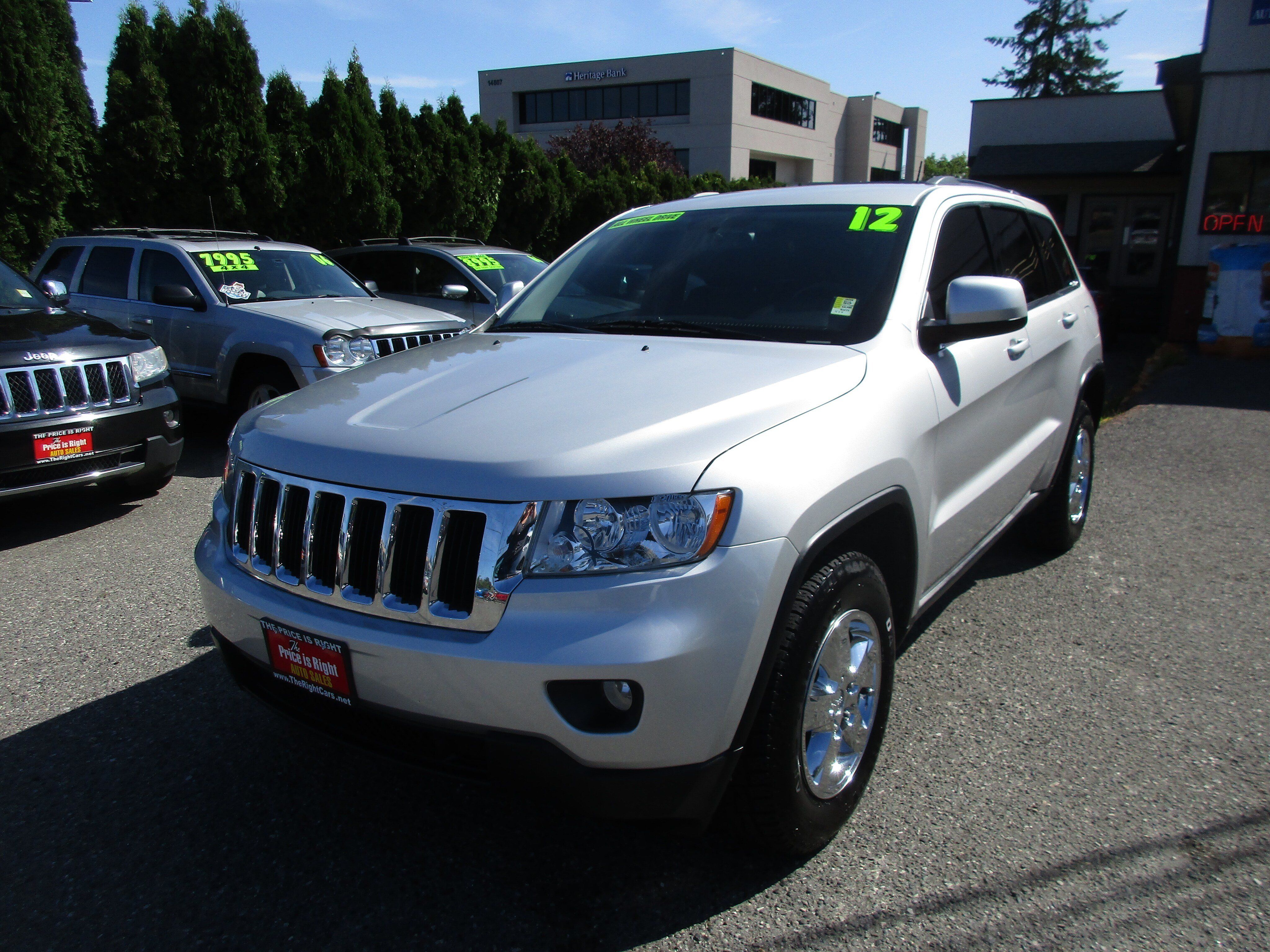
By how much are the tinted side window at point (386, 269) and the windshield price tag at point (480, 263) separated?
0.74 meters

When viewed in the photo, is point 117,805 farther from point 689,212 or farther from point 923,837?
point 689,212

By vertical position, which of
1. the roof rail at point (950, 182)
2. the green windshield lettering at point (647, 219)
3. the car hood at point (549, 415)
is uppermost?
the roof rail at point (950, 182)

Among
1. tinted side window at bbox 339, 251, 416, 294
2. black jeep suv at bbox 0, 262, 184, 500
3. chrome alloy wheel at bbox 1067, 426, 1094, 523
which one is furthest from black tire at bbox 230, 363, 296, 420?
chrome alloy wheel at bbox 1067, 426, 1094, 523

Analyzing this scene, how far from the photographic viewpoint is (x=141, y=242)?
A: 816cm

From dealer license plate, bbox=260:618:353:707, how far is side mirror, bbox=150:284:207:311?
590cm

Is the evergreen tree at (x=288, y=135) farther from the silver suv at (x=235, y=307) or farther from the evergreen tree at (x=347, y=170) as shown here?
the silver suv at (x=235, y=307)

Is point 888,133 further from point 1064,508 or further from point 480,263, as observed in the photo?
point 1064,508

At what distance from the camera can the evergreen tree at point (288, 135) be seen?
12.8 metres

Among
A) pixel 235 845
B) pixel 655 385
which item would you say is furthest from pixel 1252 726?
pixel 235 845

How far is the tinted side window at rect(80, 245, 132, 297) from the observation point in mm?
8258

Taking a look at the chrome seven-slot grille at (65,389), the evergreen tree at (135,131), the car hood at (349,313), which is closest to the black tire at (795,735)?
the chrome seven-slot grille at (65,389)

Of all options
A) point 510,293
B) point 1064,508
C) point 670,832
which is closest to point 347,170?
point 510,293

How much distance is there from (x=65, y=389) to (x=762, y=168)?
210 feet

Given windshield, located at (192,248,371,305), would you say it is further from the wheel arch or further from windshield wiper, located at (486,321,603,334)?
the wheel arch
